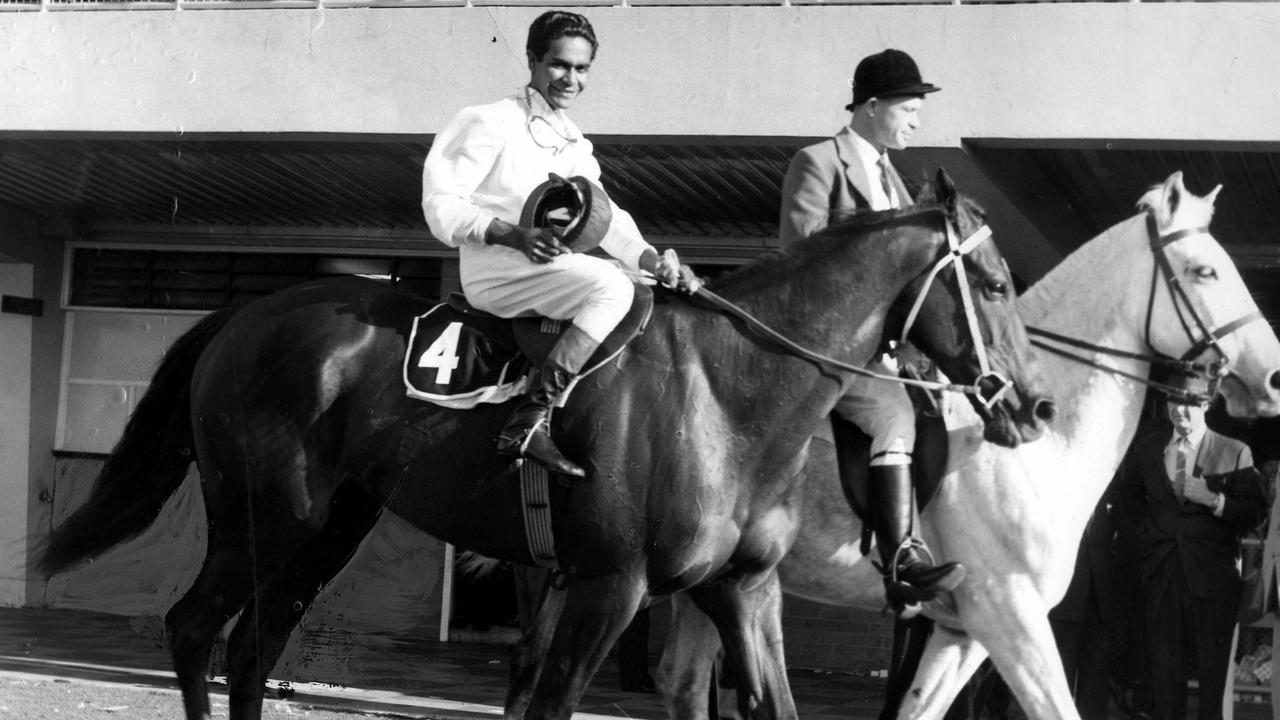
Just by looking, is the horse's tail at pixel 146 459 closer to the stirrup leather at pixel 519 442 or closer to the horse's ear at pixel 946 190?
the stirrup leather at pixel 519 442

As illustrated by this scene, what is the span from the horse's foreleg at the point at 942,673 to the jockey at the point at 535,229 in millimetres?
2073

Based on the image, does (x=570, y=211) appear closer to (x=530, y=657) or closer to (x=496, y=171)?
(x=496, y=171)

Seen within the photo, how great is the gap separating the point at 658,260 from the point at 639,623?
225 inches

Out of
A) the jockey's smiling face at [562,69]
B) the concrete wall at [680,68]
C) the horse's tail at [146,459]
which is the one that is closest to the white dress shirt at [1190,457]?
the concrete wall at [680,68]

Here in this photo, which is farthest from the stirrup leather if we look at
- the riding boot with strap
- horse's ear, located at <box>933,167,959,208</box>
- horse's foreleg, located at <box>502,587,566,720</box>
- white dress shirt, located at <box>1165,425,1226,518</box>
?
white dress shirt, located at <box>1165,425,1226,518</box>

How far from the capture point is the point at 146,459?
6.78 m

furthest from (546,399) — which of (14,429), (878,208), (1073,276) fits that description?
(14,429)

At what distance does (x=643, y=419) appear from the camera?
17.5 feet

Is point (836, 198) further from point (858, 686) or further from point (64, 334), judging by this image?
point (64, 334)

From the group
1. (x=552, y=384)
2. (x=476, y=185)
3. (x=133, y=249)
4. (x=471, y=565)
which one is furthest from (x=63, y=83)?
(x=552, y=384)

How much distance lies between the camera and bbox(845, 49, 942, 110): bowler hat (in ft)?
21.4

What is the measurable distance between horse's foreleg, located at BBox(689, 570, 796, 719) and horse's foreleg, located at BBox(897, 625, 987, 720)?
101 centimetres

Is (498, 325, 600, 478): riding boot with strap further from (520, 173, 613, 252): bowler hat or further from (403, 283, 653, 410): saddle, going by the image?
(520, 173, 613, 252): bowler hat

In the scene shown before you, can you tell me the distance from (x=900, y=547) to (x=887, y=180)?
5.45 feet
